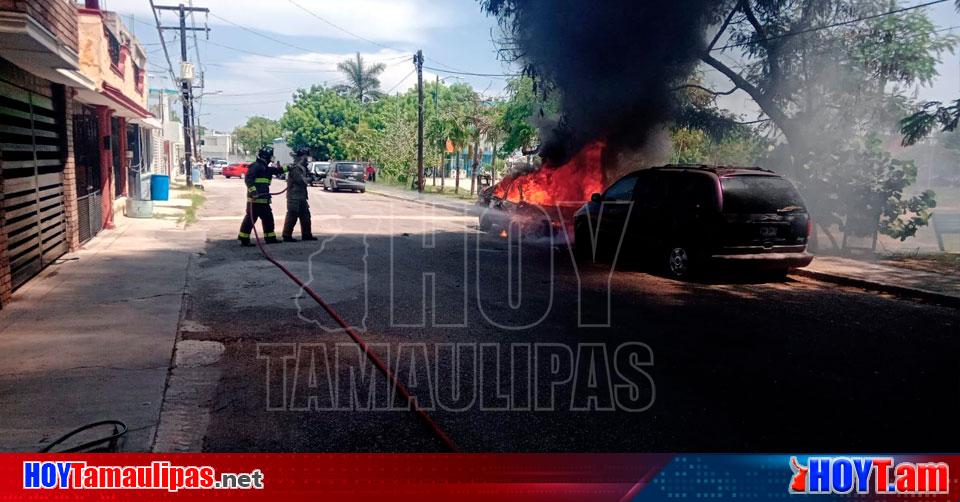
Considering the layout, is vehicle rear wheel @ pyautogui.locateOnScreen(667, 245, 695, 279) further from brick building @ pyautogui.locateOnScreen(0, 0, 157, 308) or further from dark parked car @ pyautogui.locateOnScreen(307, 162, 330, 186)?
dark parked car @ pyautogui.locateOnScreen(307, 162, 330, 186)

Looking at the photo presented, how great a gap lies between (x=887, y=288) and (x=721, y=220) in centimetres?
244

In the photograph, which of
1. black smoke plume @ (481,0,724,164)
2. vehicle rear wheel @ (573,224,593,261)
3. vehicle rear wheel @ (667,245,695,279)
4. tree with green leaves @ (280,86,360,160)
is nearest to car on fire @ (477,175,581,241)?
black smoke plume @ (481,0,724,164)

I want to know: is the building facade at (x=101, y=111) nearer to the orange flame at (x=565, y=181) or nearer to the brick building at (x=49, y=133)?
the brick building at (x=49, y=133)

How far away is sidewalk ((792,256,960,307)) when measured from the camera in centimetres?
809

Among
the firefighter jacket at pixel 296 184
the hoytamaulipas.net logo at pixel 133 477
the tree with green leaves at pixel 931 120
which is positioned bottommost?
the hoytamaulipas.net logo at pixel 133 477

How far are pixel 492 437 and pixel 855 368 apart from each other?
312 centimetres

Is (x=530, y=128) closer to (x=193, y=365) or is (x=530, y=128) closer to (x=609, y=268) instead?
(x=609, y=268)

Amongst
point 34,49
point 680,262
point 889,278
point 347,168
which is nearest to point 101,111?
point 34,49

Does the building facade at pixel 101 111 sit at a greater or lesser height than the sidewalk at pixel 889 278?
greater

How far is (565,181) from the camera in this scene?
1436 centimetres

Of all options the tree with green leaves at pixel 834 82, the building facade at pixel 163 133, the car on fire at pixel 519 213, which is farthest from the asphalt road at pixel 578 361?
the building facade at pixel 163 133

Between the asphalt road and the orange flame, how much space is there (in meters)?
4.93

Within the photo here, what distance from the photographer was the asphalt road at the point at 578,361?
3.80 m

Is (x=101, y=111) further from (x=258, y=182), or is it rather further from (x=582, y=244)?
(x=582, y=244)
